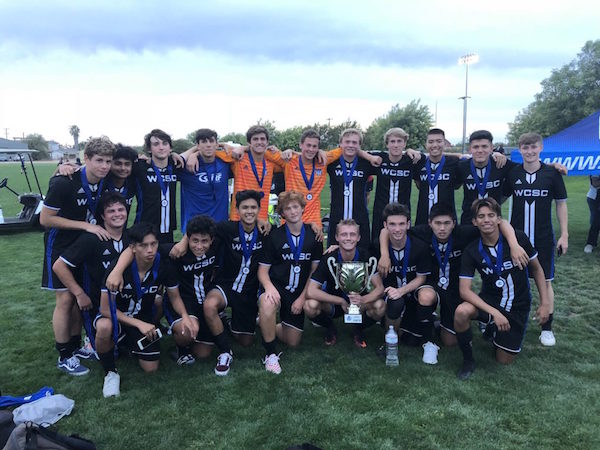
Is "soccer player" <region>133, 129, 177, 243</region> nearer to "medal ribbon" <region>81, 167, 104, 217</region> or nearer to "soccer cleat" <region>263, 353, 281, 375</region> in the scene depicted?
"medal ribbon" <region>81, 167, 104, 217</region>

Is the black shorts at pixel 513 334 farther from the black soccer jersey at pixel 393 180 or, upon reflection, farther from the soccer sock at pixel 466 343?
the black soccer jersey at pixel 393 180

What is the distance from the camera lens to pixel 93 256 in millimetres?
3670

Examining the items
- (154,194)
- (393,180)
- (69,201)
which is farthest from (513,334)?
(69,201)

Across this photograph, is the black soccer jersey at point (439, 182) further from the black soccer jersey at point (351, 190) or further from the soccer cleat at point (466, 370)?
the soccer cleat at point (466, 370)

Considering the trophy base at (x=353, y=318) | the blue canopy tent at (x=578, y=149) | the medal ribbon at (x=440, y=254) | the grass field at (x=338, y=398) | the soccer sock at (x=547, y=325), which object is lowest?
the grass field at (x=338, y=398)

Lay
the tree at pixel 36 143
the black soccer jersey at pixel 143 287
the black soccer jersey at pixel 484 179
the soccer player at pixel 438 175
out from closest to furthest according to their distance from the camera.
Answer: the black soccer jersey at pixel 143 287, the black soccer jersey at pixel 484 179, the soccer player at pixel 438 175, the tree at pixel 36 143

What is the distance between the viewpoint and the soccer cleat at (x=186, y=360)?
12.7 ft

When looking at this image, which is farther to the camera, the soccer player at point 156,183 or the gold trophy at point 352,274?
the soccer player at point 156,183

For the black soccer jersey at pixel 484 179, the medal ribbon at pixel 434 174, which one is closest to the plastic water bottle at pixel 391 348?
the black soccer jersey at pixel 484 179

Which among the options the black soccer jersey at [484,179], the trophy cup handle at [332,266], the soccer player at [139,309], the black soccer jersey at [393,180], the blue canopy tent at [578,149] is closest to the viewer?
the soccer player at [139,309]

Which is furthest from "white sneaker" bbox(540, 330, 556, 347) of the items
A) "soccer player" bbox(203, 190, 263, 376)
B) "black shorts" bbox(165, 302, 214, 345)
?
"black shorts" bbox(165, 302, 214, 345)

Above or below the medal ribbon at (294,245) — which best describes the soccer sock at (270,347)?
below

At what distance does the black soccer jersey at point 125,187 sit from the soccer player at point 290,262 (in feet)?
4.75

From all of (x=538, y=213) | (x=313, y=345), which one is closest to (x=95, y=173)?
(x=313, y=345)
